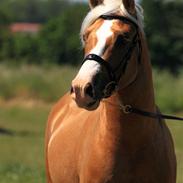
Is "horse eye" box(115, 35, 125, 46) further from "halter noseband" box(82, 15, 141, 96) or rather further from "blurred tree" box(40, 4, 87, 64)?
"blurred tree" box(40, 4, 87, 64)

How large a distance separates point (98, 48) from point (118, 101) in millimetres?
491

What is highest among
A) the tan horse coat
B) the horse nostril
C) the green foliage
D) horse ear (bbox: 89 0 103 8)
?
horse ear (bbox: 89 0 103 8)

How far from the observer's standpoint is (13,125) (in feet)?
91.4

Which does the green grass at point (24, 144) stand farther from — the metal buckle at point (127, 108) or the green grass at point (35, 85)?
the metal buckle at point (127, 108)

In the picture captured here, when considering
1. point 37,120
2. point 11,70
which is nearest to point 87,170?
point 37,120

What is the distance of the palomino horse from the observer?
4.63 meters

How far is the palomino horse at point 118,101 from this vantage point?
4633mm

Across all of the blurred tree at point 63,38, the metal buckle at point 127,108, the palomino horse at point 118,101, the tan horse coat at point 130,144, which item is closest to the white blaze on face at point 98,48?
the palomino horse at point 118,101

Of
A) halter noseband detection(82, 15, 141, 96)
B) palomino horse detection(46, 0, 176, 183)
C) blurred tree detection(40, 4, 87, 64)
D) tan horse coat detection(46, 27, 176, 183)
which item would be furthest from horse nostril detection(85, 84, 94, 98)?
blurred tree detection(40, 4, 87, 64)

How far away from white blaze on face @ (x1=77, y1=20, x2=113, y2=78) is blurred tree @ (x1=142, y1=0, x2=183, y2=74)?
4225 centimetres

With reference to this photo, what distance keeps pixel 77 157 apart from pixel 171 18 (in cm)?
4894

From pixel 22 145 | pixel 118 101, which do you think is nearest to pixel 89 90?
pixel 118 101

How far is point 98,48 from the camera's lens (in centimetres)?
467

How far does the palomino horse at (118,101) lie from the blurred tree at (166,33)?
4186cm
